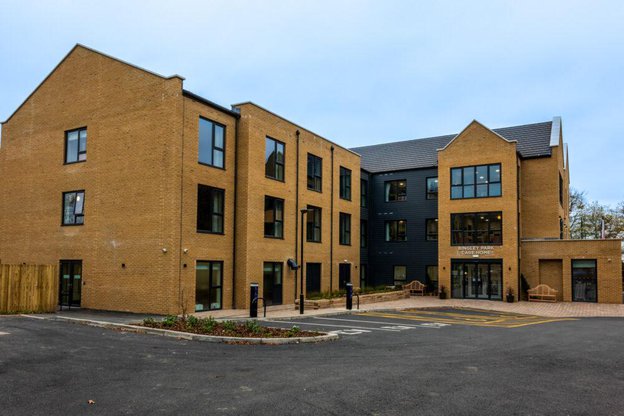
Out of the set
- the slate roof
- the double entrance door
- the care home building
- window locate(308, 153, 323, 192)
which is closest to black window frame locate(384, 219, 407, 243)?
the care home building

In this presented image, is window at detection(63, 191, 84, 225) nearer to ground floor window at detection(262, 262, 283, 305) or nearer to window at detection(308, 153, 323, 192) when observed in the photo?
ground floor window at detection(262, 262, 283, 305)

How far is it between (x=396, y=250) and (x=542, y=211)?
9.88 metres

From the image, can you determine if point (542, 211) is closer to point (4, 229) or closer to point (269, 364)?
point (269, 364)

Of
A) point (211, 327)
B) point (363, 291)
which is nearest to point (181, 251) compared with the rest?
point (211, 327)

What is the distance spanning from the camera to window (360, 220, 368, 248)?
36469 mm

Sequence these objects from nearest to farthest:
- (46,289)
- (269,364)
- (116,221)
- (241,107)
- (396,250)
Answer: (269,364)
(46,289)
(116,221)
(241,107)
(396,250)

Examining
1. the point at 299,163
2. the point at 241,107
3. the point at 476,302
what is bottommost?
the point at 476,302

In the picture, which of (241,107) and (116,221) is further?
(241,107)

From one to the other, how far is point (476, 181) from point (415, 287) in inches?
328

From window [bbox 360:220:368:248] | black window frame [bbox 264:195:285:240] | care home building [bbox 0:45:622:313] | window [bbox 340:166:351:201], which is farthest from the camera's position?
window [bbox 360:220:368:248]

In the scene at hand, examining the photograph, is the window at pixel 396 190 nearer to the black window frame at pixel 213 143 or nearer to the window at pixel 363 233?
the window at pixel 363 233

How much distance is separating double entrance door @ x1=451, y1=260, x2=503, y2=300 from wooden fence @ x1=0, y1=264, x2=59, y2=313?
2266cm

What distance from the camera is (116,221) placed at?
20641 mm

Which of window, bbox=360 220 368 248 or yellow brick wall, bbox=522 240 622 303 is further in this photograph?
window, bbox=360 220 368 248
